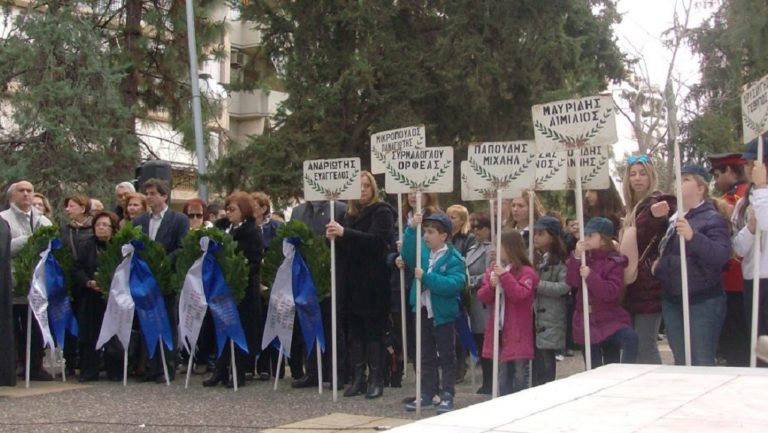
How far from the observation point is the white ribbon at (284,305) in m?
10.5

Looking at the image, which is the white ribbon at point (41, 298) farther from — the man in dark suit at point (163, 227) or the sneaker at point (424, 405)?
the sneaker at point (424, 405)

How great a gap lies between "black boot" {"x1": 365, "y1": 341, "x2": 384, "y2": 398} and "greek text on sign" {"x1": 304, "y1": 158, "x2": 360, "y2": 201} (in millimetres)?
1442

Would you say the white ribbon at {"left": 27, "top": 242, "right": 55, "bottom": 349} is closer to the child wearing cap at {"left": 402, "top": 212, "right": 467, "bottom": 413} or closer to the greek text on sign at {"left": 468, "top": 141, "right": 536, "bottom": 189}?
the child wearing cap at {"left": 402, "top": 212, "right": 467, "bottom": 413}

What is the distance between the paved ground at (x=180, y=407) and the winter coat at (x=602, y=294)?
1625 millimetres

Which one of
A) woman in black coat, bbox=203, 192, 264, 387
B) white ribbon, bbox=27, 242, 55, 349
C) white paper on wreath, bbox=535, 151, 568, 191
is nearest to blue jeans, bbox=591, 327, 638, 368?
white paper on wreath, bbox=535, 151, 568, 191

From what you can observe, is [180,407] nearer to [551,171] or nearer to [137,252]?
[137,252]

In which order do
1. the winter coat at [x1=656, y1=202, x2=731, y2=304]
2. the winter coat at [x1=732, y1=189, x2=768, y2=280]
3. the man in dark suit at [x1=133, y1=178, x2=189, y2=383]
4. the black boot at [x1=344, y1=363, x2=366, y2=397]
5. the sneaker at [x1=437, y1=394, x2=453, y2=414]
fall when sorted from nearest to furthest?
the winter coat at [x1=732, y1=189, x2=768, y2=280], the winter coat at [x1=656, y1=202, x2=731, y2=304], the sneaker at [x1=437, y1=394, x2=453, y2=414], the black boot at [x1=344, y1=363, x2=366, y2=397], the man in dark suit at [x1=133, y1=178, x2=189, y2=383]

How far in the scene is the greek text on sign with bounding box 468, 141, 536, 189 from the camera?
9039mm

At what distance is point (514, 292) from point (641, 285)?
1.00 meters

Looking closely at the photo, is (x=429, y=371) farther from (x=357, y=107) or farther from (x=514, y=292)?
(x=357, y=107)

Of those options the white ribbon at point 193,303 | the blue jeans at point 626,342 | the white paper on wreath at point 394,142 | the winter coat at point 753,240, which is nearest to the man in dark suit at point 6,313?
the white ribbon at point 193,303

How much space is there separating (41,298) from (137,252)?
1162 millimetres

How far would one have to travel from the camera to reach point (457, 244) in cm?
1084

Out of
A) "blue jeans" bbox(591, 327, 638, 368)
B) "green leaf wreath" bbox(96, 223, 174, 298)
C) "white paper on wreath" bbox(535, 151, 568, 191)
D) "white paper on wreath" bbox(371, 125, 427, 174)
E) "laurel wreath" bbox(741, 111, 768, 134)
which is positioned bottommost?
"blue jeans" bbox(591, 327, 638, 368)
